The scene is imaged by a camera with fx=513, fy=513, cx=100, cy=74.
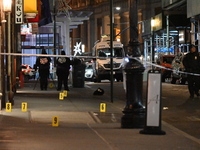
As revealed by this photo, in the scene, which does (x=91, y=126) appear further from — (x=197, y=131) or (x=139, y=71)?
(x=197, y=131)

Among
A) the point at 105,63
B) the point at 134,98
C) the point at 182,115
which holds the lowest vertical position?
the point at 182,115

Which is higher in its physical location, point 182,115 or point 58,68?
point 58,68

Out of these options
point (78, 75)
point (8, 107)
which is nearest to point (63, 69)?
point (78, 75)

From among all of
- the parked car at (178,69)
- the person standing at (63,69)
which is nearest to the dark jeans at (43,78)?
the person standing at (63,69)

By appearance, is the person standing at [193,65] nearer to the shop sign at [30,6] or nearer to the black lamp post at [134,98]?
the shop sign at [30,6]

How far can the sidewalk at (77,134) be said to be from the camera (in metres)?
8.60

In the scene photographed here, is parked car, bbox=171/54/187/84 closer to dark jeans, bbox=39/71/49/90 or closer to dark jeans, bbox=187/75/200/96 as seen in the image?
dark jeans, bbox=39/71/49/90

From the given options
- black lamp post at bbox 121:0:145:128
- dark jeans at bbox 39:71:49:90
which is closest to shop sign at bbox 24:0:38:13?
dark jeans at bbox 39:71:49:90

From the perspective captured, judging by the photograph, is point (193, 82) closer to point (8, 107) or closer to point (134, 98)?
point (8, 107)

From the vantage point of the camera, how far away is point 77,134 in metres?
9.91

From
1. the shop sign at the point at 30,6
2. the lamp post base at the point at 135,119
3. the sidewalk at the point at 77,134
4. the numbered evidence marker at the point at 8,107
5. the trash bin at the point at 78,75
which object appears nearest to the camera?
the sidewalk at the point at 77,134

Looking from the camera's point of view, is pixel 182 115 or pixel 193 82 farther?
pixel 193 82

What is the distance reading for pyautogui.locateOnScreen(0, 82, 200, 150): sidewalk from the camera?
860 centimetres

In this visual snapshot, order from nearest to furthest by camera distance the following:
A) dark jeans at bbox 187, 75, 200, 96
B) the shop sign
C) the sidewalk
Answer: the sidewalk → dark jeans at bbox 187, 75, 200, 96 → the shop sign
